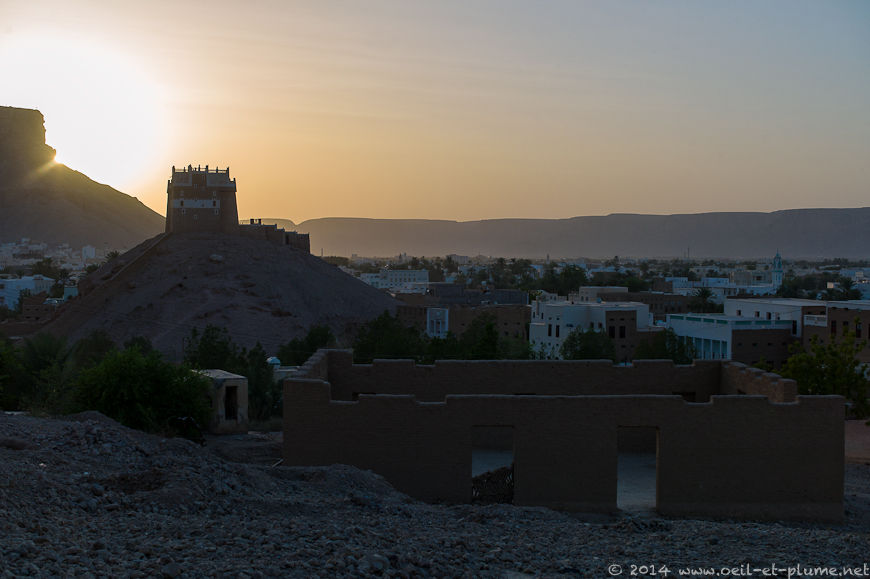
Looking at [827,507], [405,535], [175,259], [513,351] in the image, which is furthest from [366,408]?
[175,259]

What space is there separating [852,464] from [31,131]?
159 m

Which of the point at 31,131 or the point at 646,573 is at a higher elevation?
the point at 31,131

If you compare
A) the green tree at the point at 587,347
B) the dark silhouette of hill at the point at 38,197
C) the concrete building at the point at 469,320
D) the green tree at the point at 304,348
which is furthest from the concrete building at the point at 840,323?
the dark silhouette of hill at the point at 38,197

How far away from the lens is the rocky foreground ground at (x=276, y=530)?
21.9ft

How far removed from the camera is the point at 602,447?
1200 cm

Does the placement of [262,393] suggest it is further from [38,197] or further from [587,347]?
[38,197]

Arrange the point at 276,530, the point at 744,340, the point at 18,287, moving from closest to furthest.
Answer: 1. the point at 276,530
2. the point at 744,340
3. the point at 18,287

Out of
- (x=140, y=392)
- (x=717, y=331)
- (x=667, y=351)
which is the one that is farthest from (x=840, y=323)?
(x=140, y=392)

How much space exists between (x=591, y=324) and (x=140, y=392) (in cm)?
3825

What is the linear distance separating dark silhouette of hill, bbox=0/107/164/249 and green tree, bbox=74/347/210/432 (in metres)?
146

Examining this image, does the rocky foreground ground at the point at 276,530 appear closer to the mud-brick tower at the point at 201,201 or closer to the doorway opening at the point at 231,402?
the doorway opening at the point at 231,402

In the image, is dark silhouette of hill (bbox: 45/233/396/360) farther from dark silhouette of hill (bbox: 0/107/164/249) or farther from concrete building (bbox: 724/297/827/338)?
dark silhouette of hill (bbox: 0/107/164/249)

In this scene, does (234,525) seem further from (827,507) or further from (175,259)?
A: (175,259)

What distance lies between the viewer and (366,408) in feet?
40.2
